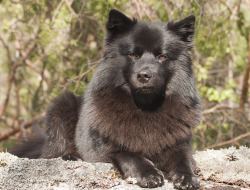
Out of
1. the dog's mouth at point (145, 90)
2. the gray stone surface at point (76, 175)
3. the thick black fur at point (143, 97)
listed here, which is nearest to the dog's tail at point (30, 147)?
the thick black fur at point (143, 97)

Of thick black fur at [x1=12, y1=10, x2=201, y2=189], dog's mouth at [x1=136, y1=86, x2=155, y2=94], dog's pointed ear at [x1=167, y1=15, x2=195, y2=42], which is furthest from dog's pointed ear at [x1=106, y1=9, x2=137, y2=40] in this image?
dog's mouth at [x1=136, y1=86, x2=155, y2=94]

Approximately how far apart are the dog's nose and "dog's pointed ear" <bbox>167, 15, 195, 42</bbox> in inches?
29.2

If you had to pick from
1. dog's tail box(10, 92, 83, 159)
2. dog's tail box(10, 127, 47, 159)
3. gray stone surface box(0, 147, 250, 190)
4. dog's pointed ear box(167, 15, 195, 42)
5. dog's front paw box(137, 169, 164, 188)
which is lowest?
dog's tail box(10, 127, 47, 159)

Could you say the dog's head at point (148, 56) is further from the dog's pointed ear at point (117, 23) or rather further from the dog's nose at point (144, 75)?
the dog's nose at point (144, 75)

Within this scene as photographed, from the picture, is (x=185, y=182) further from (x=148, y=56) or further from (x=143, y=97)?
(x=148, y=56)

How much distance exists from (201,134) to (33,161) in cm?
435

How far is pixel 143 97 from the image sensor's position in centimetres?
355

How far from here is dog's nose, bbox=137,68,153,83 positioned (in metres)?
3.22

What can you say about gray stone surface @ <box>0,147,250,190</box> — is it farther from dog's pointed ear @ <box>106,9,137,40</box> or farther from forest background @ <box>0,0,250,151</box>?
forest background @ <box>0,0,250,151</box>

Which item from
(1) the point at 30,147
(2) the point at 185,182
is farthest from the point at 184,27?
(1) the point at 30,147

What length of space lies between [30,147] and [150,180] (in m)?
2.67

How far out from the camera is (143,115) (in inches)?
138

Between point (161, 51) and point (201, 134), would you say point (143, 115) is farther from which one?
point (201, 134)

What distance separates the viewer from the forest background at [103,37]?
5449mm
